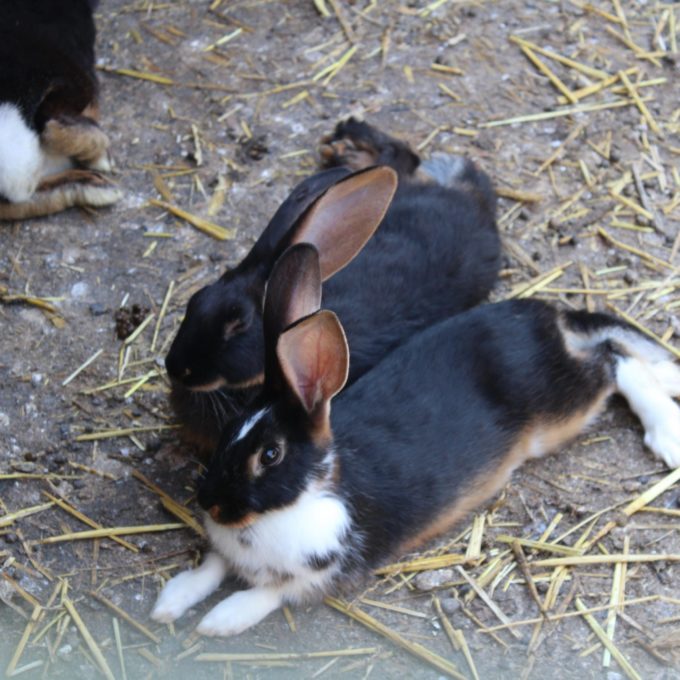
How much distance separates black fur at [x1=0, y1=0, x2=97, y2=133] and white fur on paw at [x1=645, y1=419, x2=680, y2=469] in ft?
9.72

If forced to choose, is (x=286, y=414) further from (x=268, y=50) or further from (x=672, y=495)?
(x=268, y=50)

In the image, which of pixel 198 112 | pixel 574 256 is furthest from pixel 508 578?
pixel 198 112

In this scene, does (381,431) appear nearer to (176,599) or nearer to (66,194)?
(176,599)

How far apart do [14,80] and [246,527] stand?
104 inches

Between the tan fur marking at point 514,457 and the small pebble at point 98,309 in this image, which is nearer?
the tan fur marking at point 514,457

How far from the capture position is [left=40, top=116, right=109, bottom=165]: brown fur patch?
548 cm

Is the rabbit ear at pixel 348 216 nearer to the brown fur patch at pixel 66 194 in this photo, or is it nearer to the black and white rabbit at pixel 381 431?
the black and white rabbit at pixel 381 431

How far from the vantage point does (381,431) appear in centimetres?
393

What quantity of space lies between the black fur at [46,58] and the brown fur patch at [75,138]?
5cm

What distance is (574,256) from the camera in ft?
17.1

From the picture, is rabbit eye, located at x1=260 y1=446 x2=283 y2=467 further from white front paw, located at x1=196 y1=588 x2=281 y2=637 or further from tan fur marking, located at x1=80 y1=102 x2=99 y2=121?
tan fur marking, located at x1=80 y1=102 x2=99 y2=121

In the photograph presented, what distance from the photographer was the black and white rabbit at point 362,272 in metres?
4.00

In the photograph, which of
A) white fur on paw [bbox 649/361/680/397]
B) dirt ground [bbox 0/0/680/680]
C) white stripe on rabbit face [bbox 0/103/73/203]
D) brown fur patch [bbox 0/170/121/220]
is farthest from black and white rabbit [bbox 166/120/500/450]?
white stripe on rabbit face [bbox 0/103/73/203]

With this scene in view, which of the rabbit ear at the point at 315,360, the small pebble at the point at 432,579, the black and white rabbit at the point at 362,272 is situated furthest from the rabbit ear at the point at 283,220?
the small pebble at the point at 432,579
